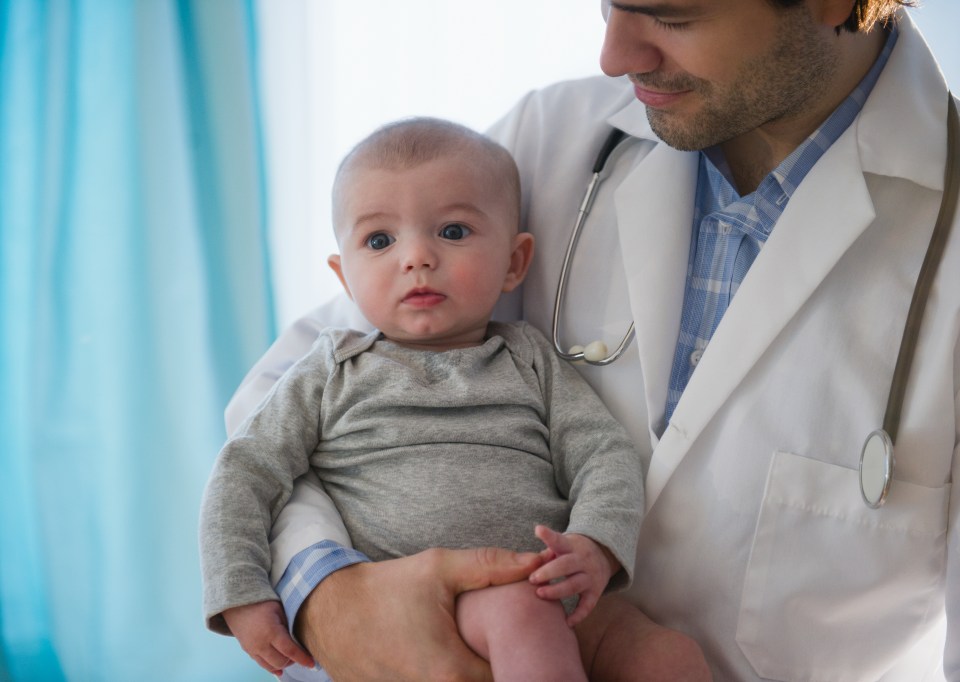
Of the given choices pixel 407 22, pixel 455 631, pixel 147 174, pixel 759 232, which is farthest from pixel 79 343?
pixel 759 232

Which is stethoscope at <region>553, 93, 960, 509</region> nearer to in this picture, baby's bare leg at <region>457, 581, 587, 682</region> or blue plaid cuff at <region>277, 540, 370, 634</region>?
baby's bare leg at <region>457, 581, 587, 682</region>

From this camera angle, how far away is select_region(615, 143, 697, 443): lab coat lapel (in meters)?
1.36

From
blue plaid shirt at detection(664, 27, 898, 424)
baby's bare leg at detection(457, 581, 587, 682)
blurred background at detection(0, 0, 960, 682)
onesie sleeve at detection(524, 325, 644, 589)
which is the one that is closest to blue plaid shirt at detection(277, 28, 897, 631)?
blue plaid shirt at detection(664, 27, 898, 424)

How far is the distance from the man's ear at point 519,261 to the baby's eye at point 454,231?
13 centimetres

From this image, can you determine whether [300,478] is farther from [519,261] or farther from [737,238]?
[737,238]

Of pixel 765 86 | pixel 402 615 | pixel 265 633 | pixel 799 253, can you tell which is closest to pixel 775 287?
pixel 799 253

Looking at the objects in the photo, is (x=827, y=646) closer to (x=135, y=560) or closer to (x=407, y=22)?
(x=135, y=560)

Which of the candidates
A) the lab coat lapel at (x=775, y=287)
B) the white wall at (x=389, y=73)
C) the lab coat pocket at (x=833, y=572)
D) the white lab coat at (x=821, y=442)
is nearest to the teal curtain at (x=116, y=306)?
the white wall at (x=389, y=73)

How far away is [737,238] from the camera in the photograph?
141 centimetres

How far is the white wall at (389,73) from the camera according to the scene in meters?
2.27

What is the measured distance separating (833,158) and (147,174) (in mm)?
1567

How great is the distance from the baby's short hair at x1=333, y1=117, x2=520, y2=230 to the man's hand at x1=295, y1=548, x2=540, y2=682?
0.61 metres

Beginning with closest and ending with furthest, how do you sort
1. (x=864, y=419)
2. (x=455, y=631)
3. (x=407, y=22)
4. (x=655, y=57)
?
(x=455, y=631), (x=864, y=419), (x=655, y=57), (x=407, y=22)

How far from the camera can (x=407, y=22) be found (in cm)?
230
